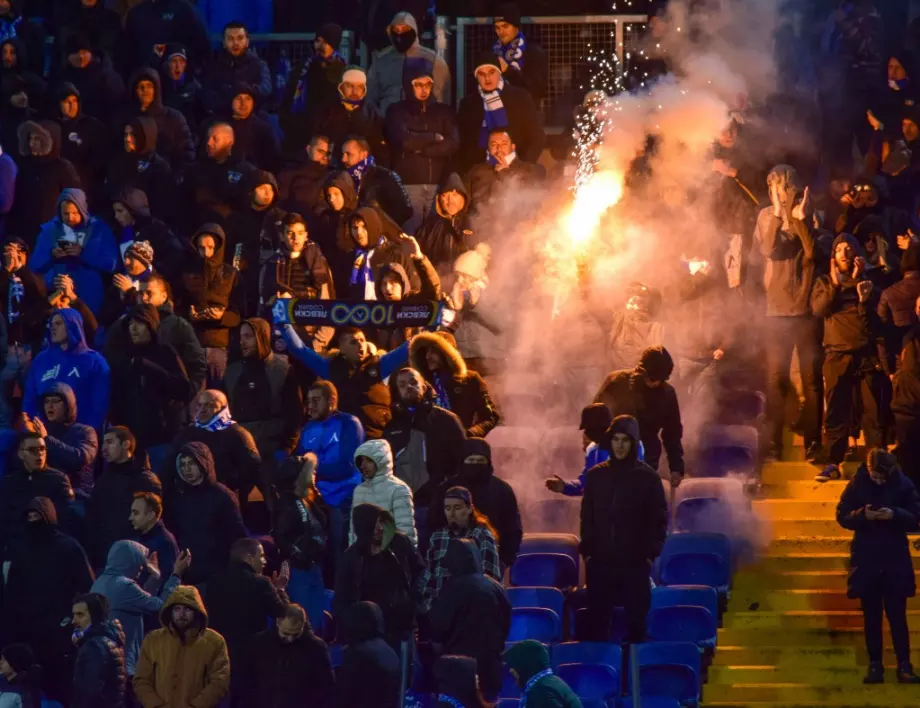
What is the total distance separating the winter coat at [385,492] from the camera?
44.2 ft

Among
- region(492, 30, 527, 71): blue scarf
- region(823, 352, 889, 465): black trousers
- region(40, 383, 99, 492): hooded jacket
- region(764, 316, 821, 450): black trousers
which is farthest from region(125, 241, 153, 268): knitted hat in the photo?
region(823, 352, 889, 465): black trousers

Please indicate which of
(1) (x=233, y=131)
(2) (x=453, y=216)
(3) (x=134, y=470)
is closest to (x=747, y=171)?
(2) (x=453, y=216)

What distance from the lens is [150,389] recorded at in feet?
50.1

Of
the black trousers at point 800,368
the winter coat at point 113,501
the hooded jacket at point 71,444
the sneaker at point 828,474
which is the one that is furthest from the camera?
the black trousers at point 800,368

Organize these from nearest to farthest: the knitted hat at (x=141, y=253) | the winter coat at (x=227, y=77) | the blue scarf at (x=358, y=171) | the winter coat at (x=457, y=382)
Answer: the winter coat at (x=457, y=382), the knitted hat at (x=141, y=253), the blue scarf at (x=358, y=171), the winter coat at (x=227, y=77)

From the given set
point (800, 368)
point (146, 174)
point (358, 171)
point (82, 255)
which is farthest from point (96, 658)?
point (358, 171)

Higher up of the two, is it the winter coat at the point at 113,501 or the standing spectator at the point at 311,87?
the standing spectator at the point at 311,87

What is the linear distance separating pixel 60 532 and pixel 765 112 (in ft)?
27.5

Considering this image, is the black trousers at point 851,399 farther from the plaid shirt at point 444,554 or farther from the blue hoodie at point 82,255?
the blue hoodie at point 82,255

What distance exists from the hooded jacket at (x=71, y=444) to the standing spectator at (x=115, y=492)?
22.9 inches

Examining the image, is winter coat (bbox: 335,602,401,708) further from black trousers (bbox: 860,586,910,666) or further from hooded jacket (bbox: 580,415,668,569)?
black trousers (bbox: 860,586,910,666)

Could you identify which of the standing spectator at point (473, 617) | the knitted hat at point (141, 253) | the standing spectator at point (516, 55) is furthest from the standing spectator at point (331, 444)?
the standing spectator at point (516, 55)

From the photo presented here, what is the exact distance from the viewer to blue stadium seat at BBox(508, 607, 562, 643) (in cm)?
1349

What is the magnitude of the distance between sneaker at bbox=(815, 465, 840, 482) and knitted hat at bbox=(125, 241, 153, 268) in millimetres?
5208
